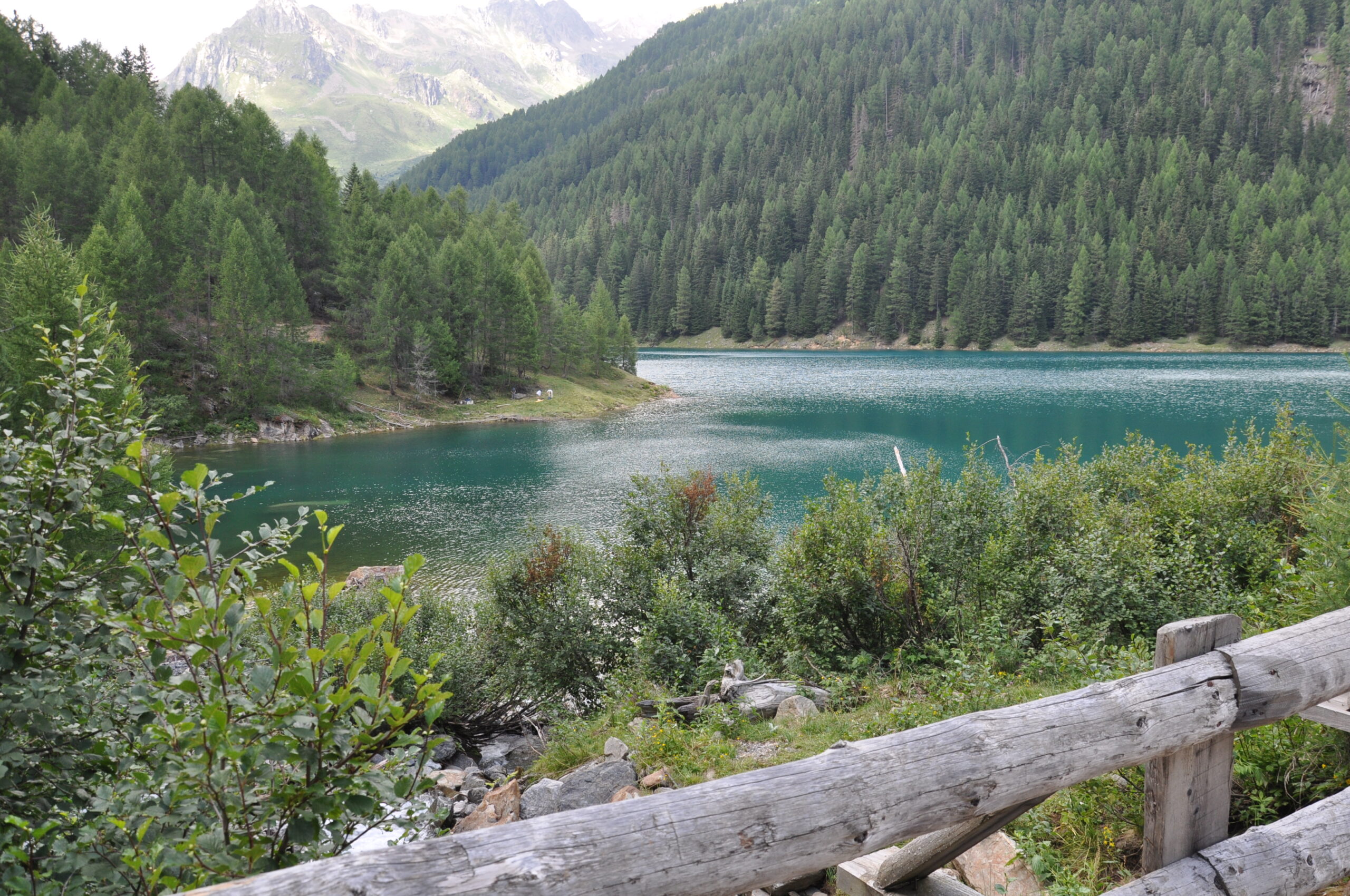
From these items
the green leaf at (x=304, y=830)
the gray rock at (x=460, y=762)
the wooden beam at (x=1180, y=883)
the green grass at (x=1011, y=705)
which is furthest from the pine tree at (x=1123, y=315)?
the green leaf at (x=304, y=830)

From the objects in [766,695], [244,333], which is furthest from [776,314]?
[766,695]

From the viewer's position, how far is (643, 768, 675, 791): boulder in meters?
7.95

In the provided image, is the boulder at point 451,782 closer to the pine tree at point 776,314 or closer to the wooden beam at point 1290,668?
the wooden beam at point 1290,668

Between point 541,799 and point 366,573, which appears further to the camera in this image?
point 366,573

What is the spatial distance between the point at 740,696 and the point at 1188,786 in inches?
291

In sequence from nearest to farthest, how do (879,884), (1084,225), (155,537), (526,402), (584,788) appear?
(155,537) < (879,884) < (584,788) < (526,402) < (1084,225)

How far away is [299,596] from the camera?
3.22m

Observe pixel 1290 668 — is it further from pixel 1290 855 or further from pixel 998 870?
pixel 998 870

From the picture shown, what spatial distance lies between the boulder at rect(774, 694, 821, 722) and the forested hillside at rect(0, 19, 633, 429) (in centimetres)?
3703

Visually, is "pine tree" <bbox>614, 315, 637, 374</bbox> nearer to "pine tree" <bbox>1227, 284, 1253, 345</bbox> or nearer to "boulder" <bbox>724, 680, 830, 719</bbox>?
"boulder" <bbox>724, 680, 830, 719</bbox>

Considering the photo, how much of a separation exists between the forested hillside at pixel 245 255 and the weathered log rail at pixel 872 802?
40.2 meters

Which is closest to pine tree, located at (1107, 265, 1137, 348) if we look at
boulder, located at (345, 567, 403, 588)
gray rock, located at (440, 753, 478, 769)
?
boulder, located at (345, 567, 403, 588)

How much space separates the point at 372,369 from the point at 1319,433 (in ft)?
223

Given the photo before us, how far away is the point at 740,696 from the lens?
1060 centimetres
